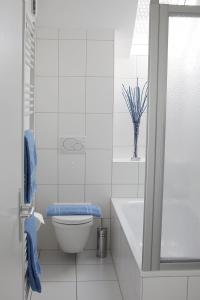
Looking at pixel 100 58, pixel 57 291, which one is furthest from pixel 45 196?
pixel 100 58

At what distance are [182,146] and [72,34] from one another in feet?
7.32

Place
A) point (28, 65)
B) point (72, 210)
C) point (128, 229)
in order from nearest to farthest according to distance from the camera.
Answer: point (28, 65) → point (128, 229) → point (72, 210)

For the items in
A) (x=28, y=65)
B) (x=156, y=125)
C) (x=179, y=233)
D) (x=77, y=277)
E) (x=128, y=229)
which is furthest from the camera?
(x=77, y=277)

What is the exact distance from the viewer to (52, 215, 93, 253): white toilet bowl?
377cm

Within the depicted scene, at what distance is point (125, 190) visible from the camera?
14.0 ft

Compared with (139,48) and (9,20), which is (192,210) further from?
(139,48)

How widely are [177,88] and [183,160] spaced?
38 cm

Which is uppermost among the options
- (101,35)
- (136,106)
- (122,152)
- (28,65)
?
(101,35)

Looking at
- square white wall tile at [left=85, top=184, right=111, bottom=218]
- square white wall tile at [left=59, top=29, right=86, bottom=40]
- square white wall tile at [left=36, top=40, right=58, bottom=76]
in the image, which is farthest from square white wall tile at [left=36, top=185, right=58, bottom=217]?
square white wall tile at [left=59, top=29, right=86, bottom=40]

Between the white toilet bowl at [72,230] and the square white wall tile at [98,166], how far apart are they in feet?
1.69

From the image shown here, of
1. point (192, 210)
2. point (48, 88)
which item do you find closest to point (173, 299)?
point (192, 210)

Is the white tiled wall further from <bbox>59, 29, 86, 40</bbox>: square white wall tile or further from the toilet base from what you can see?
the toilet base

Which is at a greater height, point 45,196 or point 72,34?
point 72,34

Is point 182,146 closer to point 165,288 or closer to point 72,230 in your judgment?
point 165,288
